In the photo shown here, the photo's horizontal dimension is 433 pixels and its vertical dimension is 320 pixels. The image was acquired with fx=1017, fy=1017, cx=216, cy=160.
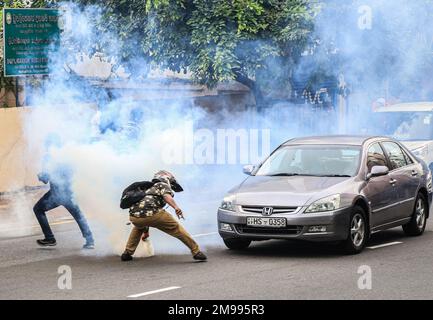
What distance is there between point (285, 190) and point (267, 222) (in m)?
0.52

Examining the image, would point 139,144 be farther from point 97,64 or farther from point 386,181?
point 97,64

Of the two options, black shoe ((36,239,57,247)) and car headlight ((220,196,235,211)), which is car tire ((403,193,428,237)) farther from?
black shoe ((36,239,57,247))

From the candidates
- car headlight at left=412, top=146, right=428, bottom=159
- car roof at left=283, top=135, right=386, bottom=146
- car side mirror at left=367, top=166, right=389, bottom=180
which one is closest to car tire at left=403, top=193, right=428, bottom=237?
car roof at left=283, top=135, right=386, bottom=146

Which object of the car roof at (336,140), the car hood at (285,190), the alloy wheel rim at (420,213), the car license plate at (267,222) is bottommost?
the alloy wheel rim at (420,213)

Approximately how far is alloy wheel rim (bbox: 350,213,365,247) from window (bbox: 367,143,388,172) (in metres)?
0.92

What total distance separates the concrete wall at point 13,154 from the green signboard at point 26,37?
13.4ft

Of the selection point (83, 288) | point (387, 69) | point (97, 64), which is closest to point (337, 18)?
point (387, 69)

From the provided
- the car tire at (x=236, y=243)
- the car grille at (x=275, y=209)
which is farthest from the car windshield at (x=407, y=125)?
the car grille at (x=275, y=209)

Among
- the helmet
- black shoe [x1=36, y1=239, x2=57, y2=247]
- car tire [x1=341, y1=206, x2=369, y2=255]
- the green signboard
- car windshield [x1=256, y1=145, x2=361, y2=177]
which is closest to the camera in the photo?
the helmet

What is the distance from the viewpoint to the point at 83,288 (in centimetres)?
1017

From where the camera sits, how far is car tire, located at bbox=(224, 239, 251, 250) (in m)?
12.7

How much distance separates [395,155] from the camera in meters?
14.1

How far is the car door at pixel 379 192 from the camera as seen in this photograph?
500 inches

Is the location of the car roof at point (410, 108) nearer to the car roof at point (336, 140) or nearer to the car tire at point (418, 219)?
the car tire at point (418, 219)
